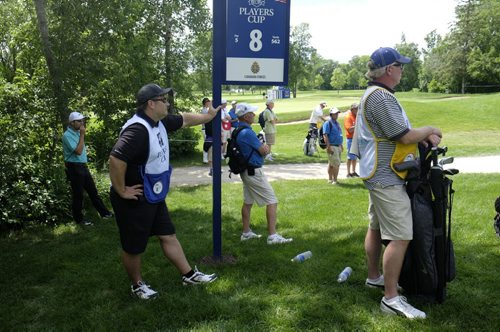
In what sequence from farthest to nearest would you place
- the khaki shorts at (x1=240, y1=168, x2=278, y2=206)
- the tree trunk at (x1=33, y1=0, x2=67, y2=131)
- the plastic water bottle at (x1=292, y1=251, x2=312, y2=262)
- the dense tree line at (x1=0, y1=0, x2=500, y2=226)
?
the tree trunk at (x1=33, y1=0, x2=67, y2=131)
the dense tree line at (x1=0, y1=0, x2=500, y2=226)
the khaki shorts at (x1=240, y1=168, x2=278, y2=206)
the plastic water bottle at (x1=292, y1=251, x2=312, y2=262)

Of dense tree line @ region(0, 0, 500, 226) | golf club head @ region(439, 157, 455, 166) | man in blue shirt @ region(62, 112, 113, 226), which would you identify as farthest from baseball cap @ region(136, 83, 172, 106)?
dense tree line @ region(0, 0, 500, 226)

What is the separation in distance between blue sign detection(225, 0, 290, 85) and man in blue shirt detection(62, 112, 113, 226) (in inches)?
123

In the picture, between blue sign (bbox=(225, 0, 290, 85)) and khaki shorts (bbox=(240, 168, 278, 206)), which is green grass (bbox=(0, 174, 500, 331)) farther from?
blue sign (bbox=(225, 0, 290, 85))

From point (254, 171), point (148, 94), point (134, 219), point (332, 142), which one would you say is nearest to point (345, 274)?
point (254, 171)

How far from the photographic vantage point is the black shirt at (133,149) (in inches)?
136

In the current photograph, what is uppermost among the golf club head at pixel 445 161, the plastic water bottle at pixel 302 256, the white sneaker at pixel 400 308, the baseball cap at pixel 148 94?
the baseball cap at pixel 148 94

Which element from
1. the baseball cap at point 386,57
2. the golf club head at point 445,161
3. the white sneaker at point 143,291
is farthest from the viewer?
the white sneaker at point 143,291

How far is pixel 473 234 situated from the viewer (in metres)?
5.37

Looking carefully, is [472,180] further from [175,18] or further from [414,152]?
[175,18]

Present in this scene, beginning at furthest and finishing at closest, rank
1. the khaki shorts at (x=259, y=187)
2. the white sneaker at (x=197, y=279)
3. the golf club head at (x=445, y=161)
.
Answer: the khaki shorts at (x=259, y=187), the white sneaker at (x=197, y=279), the golf club head at (x=445, y=161)

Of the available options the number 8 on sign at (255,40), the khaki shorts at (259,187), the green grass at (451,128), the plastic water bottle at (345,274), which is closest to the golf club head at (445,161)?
the plastic water bottle at (345,274)

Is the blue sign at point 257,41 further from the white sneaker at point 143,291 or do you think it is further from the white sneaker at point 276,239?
the white sneaker at point 143,291

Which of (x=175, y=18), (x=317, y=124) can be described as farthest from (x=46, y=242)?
(x=317, y=124)

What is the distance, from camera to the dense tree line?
264 inches
